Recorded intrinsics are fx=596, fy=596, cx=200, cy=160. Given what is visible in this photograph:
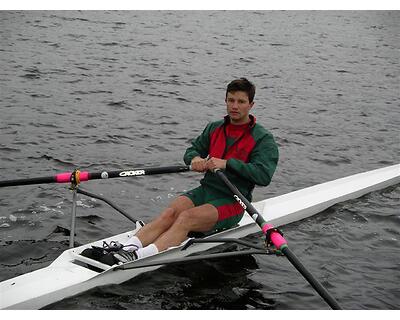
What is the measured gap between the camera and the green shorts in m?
6.49

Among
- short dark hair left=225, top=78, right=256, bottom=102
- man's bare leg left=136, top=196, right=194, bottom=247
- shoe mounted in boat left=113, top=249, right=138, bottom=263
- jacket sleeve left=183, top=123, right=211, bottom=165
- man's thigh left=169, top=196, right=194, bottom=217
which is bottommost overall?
shoe mounted in boat left=113, top=249, right=138, bottom=263

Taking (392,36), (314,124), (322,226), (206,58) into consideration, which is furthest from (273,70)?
(322,226)

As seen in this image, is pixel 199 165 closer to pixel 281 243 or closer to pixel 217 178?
pixel 217 178

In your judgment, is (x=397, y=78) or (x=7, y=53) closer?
(x=7, y=53)

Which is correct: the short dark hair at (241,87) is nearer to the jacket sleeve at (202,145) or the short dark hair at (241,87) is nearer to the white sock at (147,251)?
the jacket sleeve at (202,145)

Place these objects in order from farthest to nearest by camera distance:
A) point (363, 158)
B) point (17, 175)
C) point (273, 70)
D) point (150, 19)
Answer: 1. point (150, 19)
2. point (273, 70)
3. point (363, 158)
4. point (17, 175)

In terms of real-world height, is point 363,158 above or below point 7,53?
below

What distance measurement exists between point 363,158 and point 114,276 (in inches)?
285

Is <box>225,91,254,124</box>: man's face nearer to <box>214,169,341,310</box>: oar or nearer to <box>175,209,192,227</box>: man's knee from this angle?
<box>214,169,341,310</box>: oar

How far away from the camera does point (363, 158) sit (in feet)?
38.5

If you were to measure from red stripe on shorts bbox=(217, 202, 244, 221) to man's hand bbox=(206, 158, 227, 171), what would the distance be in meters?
0.51

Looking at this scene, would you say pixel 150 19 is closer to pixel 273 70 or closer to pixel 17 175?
pixel 273 70

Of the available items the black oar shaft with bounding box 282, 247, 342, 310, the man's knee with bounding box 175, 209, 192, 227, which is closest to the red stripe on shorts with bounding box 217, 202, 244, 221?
the man's knee with bounding box 175, 209, 192, 227

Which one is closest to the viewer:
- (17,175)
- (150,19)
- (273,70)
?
(17,175)
